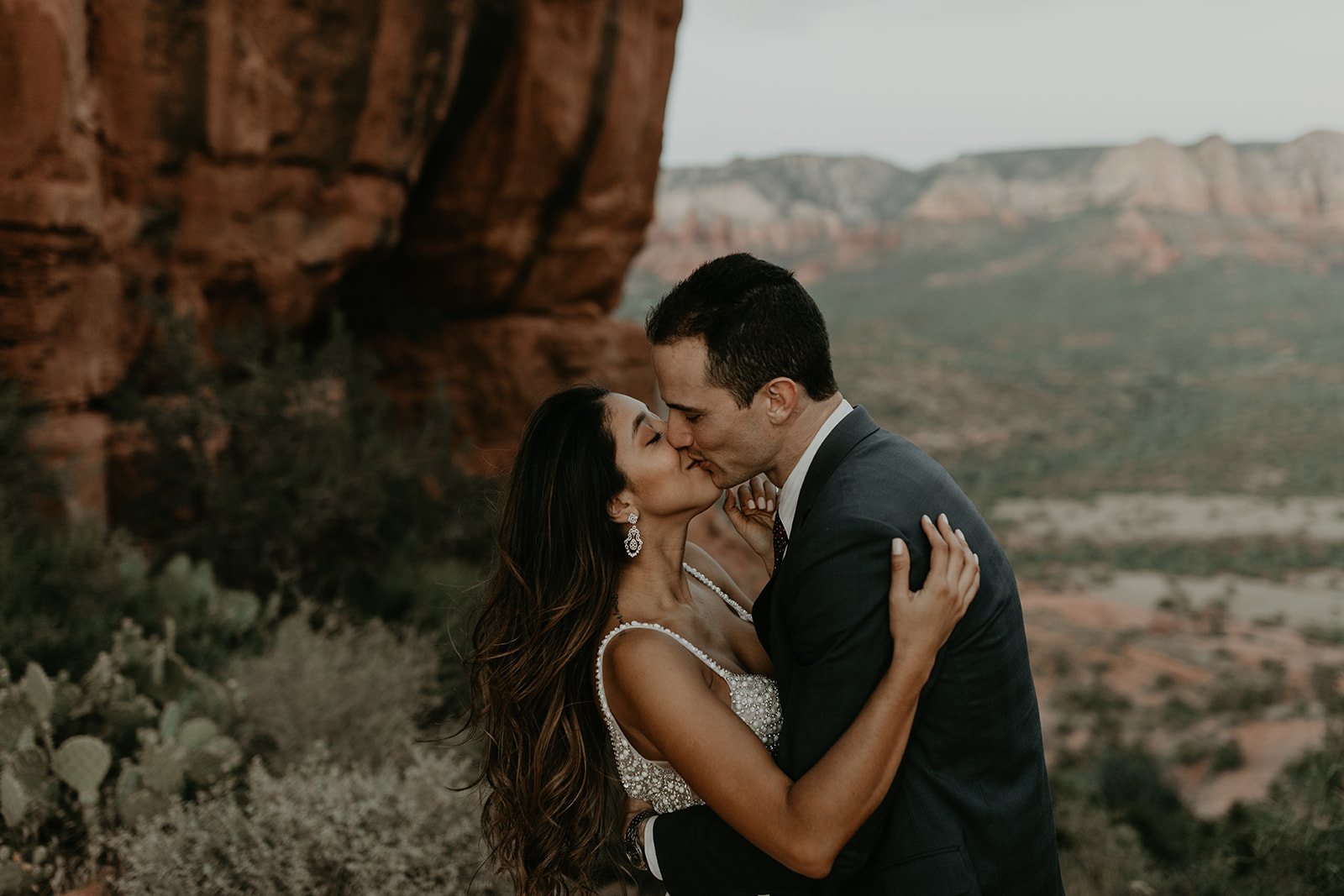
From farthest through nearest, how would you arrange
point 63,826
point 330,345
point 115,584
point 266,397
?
1. point 330,345
2. point 266,397
3. point 115,584
4. point 63,826

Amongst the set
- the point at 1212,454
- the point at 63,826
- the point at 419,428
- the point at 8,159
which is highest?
the point at 8,159

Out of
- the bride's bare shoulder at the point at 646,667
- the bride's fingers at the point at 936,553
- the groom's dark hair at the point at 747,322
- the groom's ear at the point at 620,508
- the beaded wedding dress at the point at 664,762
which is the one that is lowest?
the beaded wedding dress at the point at 664,762

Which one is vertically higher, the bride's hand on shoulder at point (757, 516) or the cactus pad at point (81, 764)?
the bride's hand on shoulder at point (757, 516)

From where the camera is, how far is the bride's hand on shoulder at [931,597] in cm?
176

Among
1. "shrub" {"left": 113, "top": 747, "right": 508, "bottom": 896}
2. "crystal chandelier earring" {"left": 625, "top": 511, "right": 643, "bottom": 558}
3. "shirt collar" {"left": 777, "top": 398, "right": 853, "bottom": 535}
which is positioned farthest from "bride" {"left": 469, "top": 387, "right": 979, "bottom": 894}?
"shrub" {"left": 113, "top": 747, "right": 508, "bottom": 896}

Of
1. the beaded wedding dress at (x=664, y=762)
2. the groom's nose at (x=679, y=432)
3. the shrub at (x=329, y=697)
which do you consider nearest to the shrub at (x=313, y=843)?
the shrub at (x=329, y=697)

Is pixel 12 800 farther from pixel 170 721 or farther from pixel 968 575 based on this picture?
pixel 968 575

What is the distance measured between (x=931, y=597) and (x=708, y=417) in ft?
2.24

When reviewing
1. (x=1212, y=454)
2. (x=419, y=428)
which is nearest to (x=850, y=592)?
(x=419, y=428)

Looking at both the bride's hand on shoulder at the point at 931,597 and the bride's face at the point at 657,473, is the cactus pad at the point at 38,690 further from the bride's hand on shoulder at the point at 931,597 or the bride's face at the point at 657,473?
the bride's hand on shoulder at the point at 931,597

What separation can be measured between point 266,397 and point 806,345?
20.9 ft

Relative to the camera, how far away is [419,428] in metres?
9.59

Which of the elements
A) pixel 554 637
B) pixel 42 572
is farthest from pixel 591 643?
pixel 42 572

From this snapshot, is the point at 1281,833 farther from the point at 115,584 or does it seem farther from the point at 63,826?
the point at 115,584
